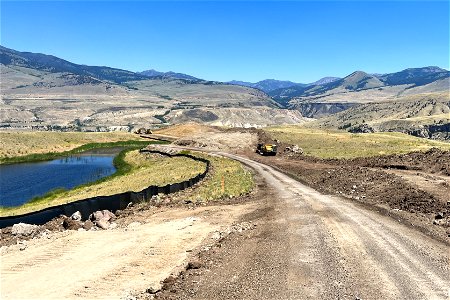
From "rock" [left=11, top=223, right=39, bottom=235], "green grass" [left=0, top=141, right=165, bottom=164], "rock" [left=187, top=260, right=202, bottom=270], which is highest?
"rock" [left=187, top=260, right=202, bottom=270]

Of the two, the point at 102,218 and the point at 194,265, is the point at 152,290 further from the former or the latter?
the point at 102,218

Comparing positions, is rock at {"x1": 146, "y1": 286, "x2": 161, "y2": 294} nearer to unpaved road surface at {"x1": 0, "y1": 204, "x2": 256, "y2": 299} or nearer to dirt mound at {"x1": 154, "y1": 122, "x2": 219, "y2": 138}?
unpaved road surface at {"x1": 0, "y1": 204, "x2": 256, "y2": 299}

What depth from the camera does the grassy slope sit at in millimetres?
44188

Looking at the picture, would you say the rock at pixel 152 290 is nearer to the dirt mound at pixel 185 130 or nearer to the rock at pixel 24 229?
the rock at pixel 24 229

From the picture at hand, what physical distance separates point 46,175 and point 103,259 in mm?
60325

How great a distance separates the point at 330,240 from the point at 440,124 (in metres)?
197

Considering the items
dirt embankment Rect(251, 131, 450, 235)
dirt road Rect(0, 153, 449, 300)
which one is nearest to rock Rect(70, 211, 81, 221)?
dirt road Rect(0, 153, 449, 300)

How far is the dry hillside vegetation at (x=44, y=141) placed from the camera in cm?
10164

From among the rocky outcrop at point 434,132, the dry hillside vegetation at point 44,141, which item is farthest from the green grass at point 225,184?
the rocky outcrop at point 434,132

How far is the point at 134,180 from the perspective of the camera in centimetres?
5350

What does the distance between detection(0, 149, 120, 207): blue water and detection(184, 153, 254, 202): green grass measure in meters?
26.0

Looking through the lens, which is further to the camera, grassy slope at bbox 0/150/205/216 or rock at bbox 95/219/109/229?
grassy slope at bbox 0/150/205/216

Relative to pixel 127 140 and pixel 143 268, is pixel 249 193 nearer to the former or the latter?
pixel 143 268

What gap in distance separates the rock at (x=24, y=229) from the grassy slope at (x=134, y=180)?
18.6 meters
